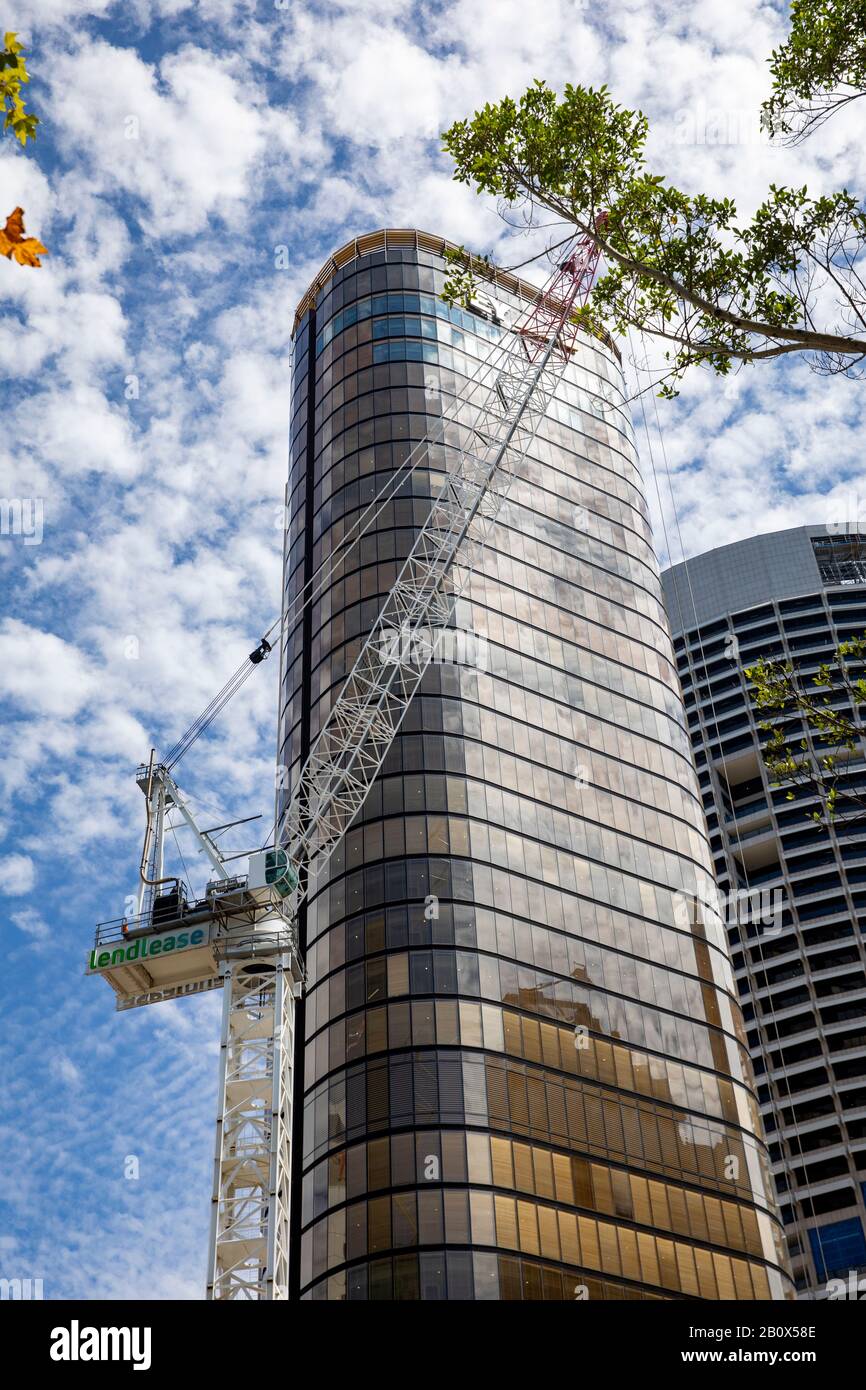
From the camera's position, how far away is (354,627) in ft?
275

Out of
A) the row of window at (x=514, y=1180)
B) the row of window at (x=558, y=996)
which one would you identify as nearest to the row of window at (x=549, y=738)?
the row of window at (x=558, y=996)

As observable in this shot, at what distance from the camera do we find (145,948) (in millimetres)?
55906

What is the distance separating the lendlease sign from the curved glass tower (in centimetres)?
1648

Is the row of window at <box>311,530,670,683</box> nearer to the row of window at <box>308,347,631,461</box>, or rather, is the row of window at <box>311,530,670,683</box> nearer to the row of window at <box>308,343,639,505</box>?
the row of window at <box>308,343,639,505</box>

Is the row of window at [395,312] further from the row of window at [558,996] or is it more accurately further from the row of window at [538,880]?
the row of window at [558,996]

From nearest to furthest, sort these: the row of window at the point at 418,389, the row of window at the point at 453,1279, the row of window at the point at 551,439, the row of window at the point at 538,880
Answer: the row of window at the point at 453,1279
the row of window at the point at 538,880
the row of window at the point at 551,439
the row of window at the point at 418,389

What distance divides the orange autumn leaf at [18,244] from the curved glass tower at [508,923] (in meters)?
58.7

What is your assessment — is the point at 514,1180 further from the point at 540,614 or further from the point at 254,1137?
the point at 540,614

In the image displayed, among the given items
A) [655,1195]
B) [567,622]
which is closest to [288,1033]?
[655,1195]

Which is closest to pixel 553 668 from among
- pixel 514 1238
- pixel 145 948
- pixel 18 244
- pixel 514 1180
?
pixel 514 1180

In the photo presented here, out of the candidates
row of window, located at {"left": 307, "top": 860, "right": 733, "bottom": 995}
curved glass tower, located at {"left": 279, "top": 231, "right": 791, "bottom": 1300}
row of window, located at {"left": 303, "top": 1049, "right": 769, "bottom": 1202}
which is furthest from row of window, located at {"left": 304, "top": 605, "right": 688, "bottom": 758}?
row of window, located at {"left": 303, "top": 1049, "right": 769, "bottom": 1202}

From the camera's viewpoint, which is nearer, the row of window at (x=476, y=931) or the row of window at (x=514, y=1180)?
the row of window at (x=514, y=1180)

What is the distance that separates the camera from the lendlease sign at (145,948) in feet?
182

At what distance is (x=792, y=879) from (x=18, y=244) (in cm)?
12249
